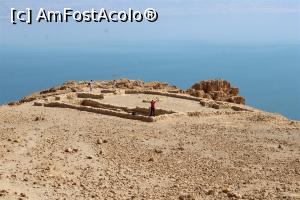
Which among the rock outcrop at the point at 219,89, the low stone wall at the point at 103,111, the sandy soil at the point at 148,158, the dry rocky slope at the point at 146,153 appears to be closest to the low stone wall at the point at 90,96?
the dry rocky slope at the point at 146,153

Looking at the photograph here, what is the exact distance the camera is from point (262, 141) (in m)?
19.1

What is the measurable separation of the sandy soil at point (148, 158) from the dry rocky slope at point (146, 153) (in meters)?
0.03

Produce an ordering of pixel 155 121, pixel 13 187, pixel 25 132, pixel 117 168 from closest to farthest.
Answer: pixel 13 187 < pixel 117 168 < pixel 25 132 < pixel 155 121

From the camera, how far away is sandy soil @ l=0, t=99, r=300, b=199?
43.8 ft

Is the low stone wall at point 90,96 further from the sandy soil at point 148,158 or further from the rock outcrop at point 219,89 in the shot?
the rock outcrop at point 219,89

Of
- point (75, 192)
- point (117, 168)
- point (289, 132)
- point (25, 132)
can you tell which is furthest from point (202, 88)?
point (75, 192)

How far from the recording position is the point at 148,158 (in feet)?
54.1

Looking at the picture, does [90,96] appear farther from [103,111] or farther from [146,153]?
[146,153]

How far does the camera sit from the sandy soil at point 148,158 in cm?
1336

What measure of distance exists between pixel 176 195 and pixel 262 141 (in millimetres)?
7040

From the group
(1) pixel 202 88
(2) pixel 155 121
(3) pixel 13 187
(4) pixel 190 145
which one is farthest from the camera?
(1) pixel 202 88

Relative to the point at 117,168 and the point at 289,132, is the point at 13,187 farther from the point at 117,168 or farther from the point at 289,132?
the point at 289,132

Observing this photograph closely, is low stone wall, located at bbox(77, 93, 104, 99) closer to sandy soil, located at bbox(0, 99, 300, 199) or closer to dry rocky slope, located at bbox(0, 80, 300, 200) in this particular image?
dry rocky slope, located at bbox(0, 80, 300, 200)

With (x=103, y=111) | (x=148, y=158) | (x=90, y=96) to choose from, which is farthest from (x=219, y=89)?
(x=148, y=158)
